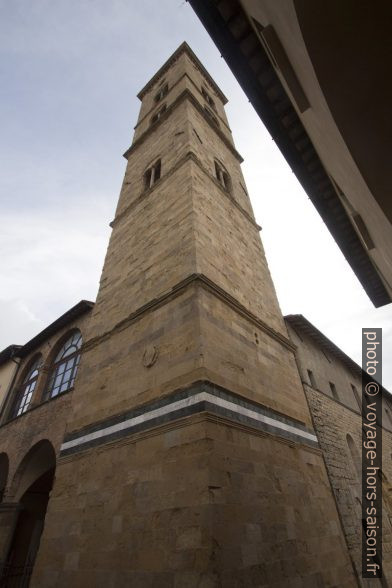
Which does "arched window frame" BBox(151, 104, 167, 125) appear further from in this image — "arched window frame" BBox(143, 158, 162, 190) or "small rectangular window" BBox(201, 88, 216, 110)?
"arched window frame" BBox(143, 158, 162, 190)

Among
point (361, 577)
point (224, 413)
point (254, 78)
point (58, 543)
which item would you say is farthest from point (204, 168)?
point (361, 577)

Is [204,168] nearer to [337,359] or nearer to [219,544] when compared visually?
[219,544]

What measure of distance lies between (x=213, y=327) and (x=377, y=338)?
7753 millimetres

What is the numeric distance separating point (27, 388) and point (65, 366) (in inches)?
91.6

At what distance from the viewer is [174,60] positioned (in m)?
15.5

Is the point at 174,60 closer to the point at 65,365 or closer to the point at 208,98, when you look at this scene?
the point at 208,98

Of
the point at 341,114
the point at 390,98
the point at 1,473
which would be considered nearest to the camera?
the point at 390,98

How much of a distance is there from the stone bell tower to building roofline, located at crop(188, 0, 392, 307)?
206cm

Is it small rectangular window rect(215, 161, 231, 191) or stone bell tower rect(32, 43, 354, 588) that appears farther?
small rectangular window rect(215, 161, 231, 191)

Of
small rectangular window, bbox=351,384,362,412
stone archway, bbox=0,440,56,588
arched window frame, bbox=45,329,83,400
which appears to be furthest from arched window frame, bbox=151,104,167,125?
small rectangular window, bbox=351,384,362,412

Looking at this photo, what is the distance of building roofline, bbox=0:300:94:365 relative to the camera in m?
10.1

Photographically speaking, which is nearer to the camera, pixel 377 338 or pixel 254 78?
pixel 254 78

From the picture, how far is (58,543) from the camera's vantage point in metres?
4.22

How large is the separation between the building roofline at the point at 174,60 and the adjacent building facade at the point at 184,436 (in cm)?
916
